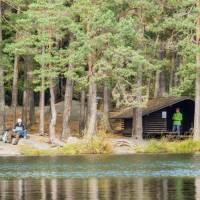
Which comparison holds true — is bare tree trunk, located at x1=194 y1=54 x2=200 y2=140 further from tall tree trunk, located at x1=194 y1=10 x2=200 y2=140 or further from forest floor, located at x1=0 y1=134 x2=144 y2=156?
forest floor, located at x1=0 y1=134 x2=144 y2=156

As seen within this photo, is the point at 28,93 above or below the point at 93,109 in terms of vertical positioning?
above

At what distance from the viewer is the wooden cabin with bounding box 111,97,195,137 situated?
201 feet

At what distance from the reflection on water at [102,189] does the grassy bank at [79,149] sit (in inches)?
664

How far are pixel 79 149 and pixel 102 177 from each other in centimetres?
1695

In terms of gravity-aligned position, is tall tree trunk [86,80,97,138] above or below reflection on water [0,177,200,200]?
above

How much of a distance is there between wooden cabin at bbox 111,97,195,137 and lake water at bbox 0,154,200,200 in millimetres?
13103

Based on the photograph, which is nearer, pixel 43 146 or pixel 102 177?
pixel 102 177

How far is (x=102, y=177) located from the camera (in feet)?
111

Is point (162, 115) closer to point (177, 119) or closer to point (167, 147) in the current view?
point (177, 119)

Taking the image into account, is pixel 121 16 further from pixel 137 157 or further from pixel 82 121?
pixel 137 157

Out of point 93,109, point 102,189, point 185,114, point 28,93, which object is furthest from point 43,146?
point 102,189

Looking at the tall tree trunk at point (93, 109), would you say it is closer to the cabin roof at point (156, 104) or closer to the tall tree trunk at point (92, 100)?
the tall tree trunk at point (92, 100)

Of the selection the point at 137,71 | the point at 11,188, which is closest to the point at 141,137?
the point at 137,71

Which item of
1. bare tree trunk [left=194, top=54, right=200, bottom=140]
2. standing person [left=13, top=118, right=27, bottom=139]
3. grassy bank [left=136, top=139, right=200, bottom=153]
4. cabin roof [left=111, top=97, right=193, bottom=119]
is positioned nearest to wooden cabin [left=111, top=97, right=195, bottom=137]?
cabin roof [left=111, top=97, right=193, bottom=119]
